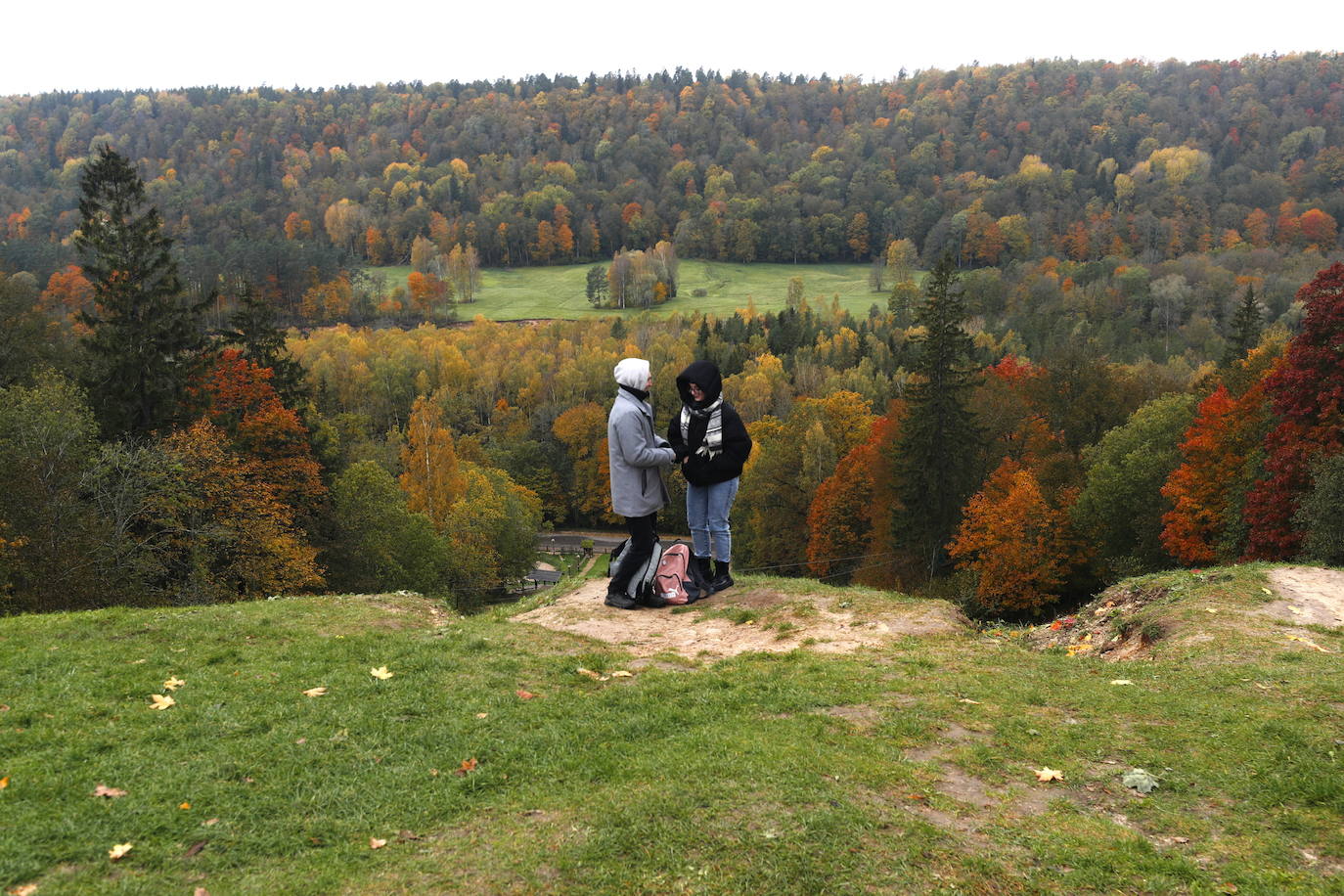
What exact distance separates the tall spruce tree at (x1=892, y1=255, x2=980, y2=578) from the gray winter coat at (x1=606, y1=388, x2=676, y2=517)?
103ft

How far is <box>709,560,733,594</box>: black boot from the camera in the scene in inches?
580

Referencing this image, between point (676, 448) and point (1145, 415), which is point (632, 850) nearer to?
point (676, 448)

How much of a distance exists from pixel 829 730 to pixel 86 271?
36.7 meters

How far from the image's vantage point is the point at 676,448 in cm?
1351

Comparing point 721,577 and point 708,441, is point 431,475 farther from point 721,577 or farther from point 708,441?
point 708,441

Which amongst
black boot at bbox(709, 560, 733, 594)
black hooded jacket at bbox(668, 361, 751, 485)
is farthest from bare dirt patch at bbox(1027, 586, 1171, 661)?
black hooded jacket at bbox(668, 361, 751, 485)

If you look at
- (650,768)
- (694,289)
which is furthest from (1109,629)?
(694,289)

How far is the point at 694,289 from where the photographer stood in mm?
167375

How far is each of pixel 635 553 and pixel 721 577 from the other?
1791mm

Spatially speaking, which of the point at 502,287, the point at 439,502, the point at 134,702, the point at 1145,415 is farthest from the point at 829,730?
the point at 502,287

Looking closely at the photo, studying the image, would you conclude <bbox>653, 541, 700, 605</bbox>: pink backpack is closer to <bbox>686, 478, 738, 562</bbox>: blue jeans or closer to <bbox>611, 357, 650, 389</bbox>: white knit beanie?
<bbox>686, 478, 738, 562</bbox>: blue jeans

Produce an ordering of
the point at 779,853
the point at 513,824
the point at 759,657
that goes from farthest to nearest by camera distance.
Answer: the point at 759,657 < the point at 513,824 < the point at 779,853

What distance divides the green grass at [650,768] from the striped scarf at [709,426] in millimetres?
3598

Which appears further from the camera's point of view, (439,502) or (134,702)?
(439,502)
